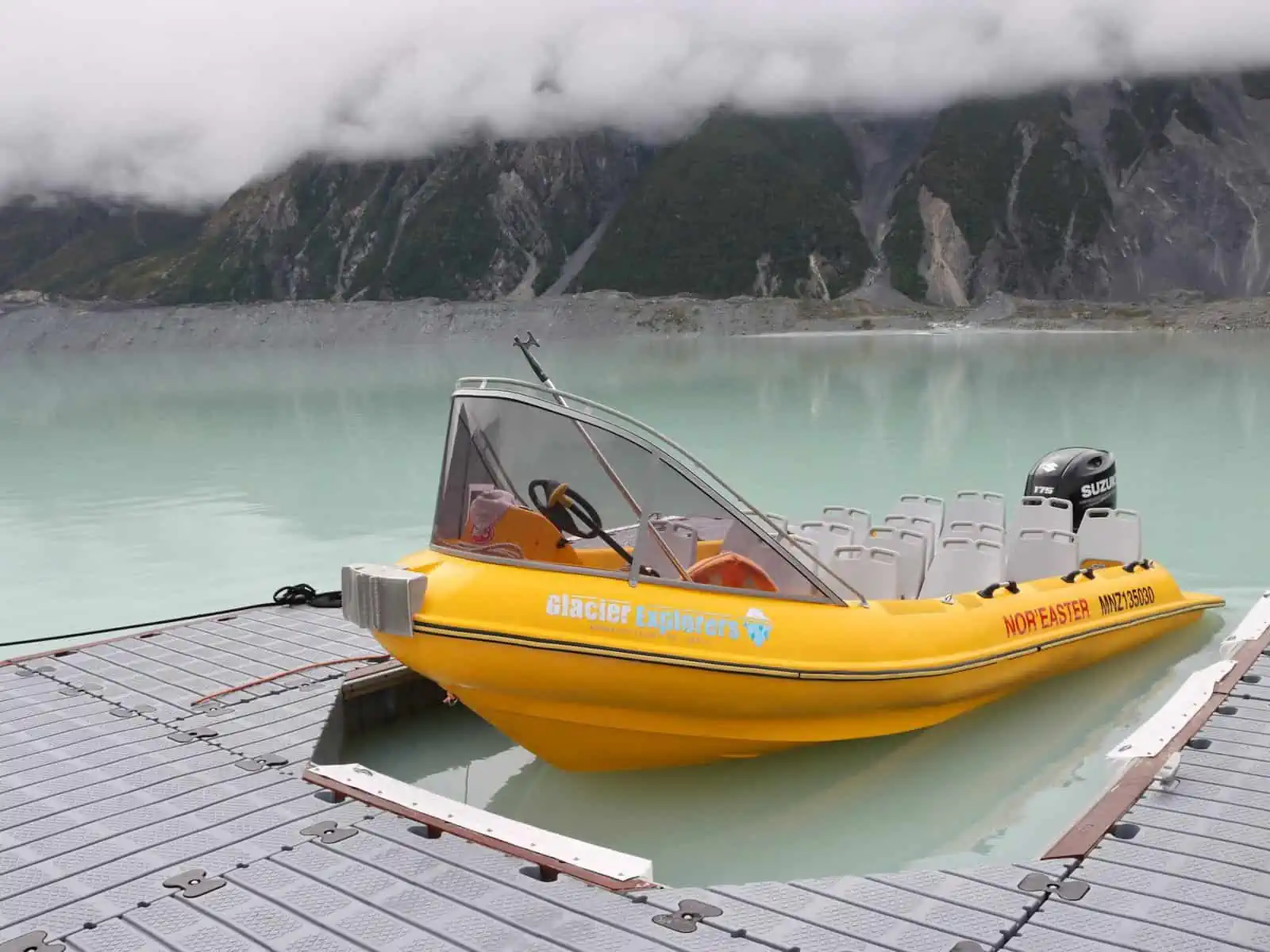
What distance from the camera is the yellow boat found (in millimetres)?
4602

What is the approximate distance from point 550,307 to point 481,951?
89903mm

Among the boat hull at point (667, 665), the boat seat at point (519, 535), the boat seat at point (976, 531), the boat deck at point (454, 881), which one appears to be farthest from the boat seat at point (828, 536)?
the boat deck at point (454, 881)

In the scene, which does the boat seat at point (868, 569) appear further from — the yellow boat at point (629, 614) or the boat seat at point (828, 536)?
the yellow boat at point (629, 614)

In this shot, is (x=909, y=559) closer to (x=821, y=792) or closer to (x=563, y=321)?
(x=821, y=792)

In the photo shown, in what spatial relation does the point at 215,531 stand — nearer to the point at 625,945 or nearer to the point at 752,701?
the point at 752,701

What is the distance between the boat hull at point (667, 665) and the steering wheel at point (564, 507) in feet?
1.50

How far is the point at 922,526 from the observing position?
7.09 meters

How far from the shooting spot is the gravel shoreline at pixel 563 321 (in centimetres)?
7862

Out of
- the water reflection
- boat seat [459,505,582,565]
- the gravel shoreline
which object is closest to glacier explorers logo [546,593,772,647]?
boat seat [459,505,582,565]

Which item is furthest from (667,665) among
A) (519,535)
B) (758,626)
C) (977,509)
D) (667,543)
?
(977,509)

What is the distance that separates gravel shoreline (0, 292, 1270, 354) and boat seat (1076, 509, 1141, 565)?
6985 cm

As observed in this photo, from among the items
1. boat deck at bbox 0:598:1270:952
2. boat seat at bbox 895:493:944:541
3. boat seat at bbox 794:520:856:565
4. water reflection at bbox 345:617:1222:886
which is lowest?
water reflection at bbox 345:617:1222:886

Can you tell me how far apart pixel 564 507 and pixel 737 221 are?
498 feet

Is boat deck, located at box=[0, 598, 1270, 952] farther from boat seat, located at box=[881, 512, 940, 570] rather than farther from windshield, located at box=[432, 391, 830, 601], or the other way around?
boat seat, located at box=[881, 512, 940, 570]
